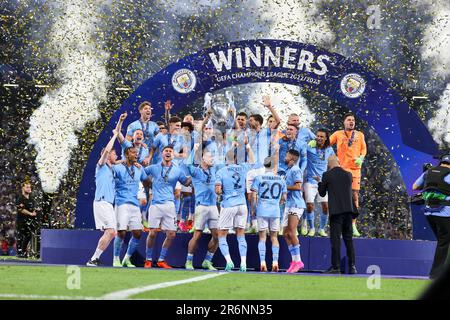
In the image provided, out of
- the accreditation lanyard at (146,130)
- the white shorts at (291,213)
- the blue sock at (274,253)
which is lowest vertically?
the blue sock at (274,253)

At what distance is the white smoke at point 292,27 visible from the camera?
28172 mm

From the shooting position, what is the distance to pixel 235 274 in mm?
14258

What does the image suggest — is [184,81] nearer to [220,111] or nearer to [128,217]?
[220,111]

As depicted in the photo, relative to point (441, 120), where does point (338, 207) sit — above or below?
below

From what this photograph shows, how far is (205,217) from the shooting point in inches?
620

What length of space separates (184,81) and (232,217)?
3.43 metres

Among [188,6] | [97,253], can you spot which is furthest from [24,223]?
[188,6]

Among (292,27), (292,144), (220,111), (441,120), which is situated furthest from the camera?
(441,120)

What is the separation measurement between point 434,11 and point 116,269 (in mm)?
22535

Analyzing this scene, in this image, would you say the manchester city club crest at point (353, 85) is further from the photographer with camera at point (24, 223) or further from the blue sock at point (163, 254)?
the photographer with camera at point (24, 223)

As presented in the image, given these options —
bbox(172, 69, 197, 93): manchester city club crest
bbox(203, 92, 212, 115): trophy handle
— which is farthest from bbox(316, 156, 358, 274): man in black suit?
bbox(172, 69, 197, 93): manchester city club crest

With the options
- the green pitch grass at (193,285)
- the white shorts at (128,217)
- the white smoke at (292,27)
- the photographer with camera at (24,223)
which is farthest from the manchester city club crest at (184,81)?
the white smoke at (292,27)

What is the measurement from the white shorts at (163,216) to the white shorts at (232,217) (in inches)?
29.2
